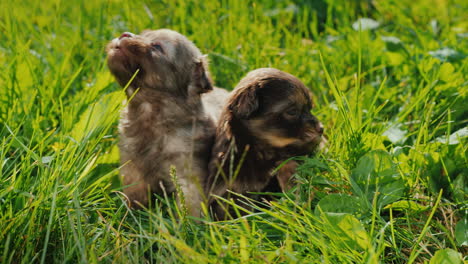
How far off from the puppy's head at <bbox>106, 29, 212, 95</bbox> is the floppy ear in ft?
0.91

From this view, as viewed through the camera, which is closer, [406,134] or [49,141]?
[49,141]

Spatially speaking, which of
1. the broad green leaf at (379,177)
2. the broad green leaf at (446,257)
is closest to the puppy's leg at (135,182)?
the broad green leaf at (379,177)

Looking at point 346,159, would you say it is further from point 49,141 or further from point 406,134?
point 49,141

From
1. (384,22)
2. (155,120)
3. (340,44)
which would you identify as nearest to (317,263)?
(155,120)

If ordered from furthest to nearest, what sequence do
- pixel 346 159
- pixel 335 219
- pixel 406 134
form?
pixel 406 134 → pixel 346 159 → pixel 335 219

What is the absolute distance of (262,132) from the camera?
3123 mm

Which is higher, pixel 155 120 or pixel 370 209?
pixel 155 120

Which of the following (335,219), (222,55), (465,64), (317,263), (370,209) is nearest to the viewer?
(317,263)

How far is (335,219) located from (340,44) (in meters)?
2.45

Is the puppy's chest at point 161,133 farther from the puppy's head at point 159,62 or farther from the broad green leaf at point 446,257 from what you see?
the broad green leaf at point 446,257

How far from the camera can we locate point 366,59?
4402 millimetres

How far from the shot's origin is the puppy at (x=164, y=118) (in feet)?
10.2

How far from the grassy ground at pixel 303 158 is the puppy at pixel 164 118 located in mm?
149

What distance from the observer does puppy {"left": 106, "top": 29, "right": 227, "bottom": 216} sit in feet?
10.2
